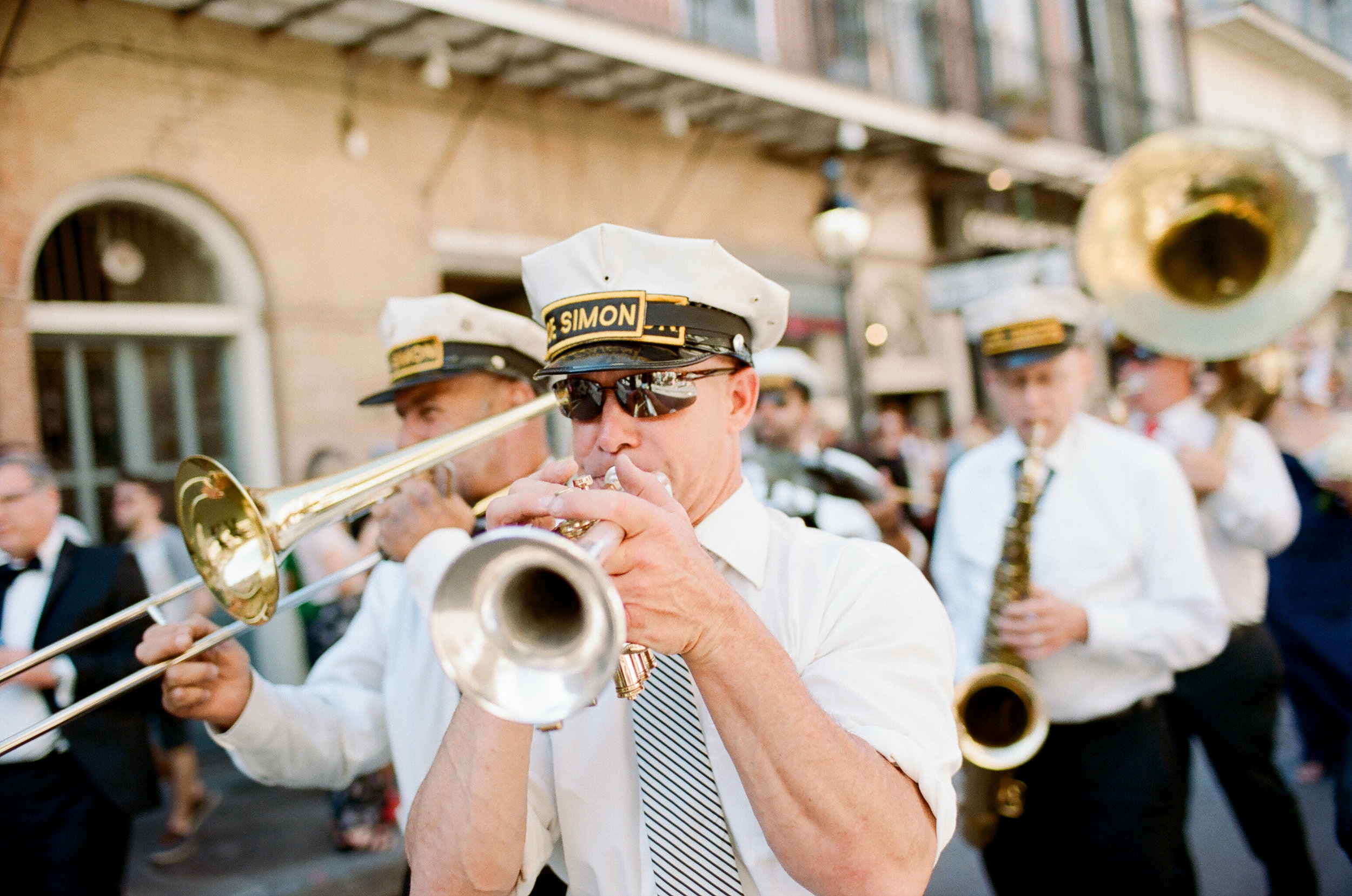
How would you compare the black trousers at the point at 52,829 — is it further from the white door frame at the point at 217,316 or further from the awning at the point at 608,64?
the awning at the point at 608,64

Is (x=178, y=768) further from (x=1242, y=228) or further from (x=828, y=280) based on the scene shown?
(x=828, y=280)

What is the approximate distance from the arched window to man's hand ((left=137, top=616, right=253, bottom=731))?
171 inches

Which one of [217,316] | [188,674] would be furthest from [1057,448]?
[217,316]

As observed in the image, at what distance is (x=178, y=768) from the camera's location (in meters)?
5.58

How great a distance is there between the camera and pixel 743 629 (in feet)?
4.48

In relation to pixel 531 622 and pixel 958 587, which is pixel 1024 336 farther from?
pixel 531 622

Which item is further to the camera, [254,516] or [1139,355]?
[1139,355]

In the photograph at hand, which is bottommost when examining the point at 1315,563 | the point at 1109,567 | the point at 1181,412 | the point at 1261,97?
the point at 1315,563

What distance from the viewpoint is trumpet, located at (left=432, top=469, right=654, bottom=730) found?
45.9 inches

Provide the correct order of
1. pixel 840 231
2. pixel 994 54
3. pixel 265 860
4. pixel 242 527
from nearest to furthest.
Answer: pixel 242 527 < pixel 265 860 < pixel 840 231 < pixel 994 54

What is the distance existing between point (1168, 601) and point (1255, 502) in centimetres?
123

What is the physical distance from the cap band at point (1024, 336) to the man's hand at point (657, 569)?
2.45m

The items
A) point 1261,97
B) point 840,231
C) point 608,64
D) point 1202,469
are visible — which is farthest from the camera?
point 1261,97

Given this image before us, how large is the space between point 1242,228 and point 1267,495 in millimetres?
1185
